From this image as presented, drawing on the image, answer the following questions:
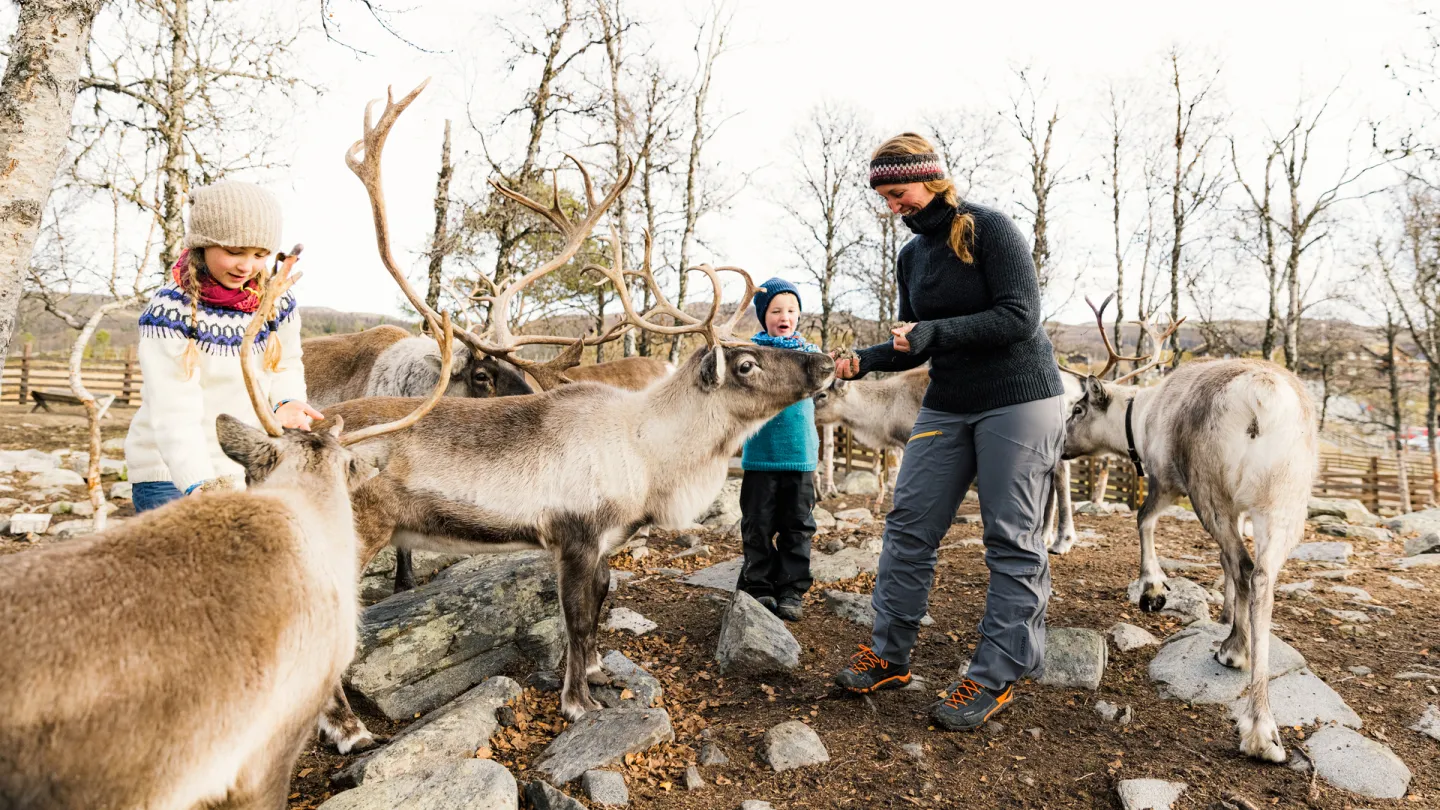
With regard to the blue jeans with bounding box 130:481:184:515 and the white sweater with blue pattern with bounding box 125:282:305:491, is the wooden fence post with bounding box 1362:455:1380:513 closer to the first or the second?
the white sweater with blue pattern with bounding box 125:282:305:491

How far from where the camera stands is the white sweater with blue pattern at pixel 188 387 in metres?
2.67

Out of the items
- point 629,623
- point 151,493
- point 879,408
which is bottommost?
point 629,623

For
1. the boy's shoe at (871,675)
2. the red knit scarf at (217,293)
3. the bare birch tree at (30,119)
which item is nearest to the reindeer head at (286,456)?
the red knit scarf at (217,293)

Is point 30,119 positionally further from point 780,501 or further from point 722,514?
point 722,514

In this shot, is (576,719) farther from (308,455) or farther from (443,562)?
(443,562)

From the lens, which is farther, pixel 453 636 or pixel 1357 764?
pixel 453 636

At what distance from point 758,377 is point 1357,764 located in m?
3.29

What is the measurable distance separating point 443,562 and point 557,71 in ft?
35.6

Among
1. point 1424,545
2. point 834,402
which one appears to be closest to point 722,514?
point 834,402

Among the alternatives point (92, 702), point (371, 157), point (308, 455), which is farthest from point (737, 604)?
point (92, 702)

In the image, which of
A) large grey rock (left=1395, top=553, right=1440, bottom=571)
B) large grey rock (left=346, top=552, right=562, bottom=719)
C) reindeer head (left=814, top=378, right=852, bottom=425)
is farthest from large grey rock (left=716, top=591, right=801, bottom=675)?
reindeer head (left=814, top=378, right=852, bottom=425)

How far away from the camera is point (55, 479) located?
9867 millimetres

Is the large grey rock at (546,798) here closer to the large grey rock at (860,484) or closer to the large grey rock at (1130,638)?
the large grey rock at (1130,638)

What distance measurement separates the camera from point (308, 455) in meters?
2.43
